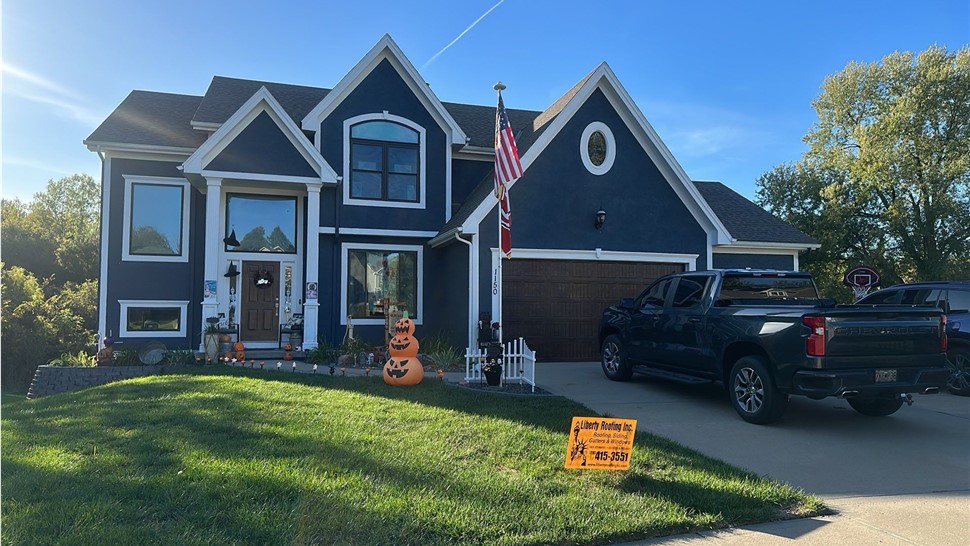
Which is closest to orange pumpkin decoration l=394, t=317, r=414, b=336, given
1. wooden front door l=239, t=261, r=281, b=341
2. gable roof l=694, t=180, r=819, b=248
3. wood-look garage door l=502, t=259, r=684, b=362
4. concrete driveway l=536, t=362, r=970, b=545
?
concrete driveway l=536, t=362, r=970, b=545

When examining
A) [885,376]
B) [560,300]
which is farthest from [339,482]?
[560,300]

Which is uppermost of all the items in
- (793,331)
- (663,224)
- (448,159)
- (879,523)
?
(448,159)

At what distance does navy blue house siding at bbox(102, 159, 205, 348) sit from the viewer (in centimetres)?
1345

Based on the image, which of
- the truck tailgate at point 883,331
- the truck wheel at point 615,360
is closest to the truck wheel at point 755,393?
the truck tailgate at point 883,331

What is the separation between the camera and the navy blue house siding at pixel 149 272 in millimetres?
13445

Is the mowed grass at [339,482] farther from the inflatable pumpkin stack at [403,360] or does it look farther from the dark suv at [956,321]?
the dark suv at [956,321]

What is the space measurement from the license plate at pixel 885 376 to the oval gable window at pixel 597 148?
8062 mm

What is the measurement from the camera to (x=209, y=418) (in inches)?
266

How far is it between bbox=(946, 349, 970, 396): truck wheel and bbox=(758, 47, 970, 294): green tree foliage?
22357mm

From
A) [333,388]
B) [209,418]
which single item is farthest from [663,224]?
[209,418]

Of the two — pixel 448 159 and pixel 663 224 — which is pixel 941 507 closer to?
pixel 663 224

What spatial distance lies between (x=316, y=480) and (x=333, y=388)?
461 centimetres

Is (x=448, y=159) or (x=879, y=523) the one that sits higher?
(x=448, y=159)

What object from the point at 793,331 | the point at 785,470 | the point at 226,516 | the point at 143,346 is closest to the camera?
the point at 226,516
